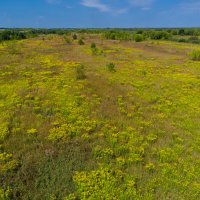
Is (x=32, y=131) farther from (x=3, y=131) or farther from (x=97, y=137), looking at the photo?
(x=97, y=137)

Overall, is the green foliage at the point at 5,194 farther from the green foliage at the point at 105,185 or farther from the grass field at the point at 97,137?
the green foliage at the point at 105,185

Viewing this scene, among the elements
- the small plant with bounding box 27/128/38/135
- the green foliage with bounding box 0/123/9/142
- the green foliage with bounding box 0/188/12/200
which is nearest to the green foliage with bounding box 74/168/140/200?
the green foliage with bounding box 0/188/12/200

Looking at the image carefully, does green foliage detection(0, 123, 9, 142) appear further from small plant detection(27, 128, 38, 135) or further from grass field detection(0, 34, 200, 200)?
small plant detection(27, 128, 38, 135)

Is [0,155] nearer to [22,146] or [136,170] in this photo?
[22,146]

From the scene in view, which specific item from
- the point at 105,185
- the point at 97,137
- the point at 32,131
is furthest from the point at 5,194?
the point at 97,137

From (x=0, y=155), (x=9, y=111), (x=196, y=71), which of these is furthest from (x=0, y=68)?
(x=196, y=71)

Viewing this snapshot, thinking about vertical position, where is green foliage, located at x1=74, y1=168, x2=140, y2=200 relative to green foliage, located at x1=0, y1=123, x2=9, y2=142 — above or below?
below

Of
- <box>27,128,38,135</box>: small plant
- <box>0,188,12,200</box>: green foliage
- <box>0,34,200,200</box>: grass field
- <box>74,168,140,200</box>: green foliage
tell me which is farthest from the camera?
<box>27,128,38,135</box>: small plant

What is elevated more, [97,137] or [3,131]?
[3,131]

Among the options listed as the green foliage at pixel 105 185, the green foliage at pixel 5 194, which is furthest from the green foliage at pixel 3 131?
the green foliage at pixel 105 185
